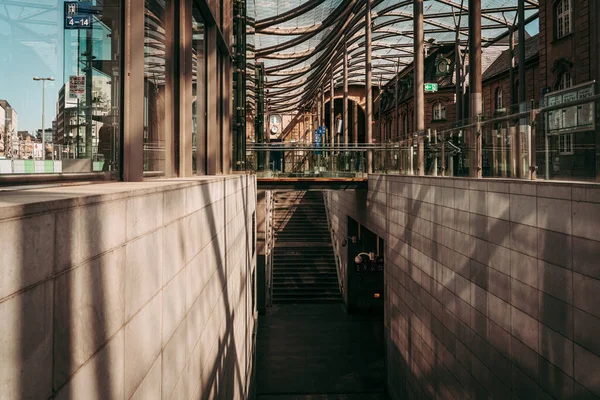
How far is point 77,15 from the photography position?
4.27 m

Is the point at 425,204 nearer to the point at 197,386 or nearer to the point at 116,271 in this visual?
the point at 197,386

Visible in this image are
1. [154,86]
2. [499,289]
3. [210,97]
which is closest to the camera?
[154,86]

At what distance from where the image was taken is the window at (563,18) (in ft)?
81.4

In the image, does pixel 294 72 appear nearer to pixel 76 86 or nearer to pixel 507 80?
pixel 507 80

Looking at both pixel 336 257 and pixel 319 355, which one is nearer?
pixel 319 355

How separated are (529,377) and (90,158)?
5.96m

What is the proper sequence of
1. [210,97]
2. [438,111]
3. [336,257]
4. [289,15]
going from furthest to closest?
1. [438,111]
2. [289,15]
3. [336,257]
4. [210,97]

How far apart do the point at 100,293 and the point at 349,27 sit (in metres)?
33.8

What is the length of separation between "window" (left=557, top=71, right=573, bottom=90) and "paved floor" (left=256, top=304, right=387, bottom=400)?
14274 mm

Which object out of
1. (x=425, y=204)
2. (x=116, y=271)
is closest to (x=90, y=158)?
(x=116, y=271)

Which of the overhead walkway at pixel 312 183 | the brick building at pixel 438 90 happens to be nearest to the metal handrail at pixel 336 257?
Answer: the overhead walkway at pixel 312 183

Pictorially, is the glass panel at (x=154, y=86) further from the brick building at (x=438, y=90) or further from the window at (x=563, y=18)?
the brick building at (x=438, y=90)

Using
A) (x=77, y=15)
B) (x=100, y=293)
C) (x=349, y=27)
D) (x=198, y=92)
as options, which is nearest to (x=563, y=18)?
(x=349, y=27)

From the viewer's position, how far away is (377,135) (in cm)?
7338
